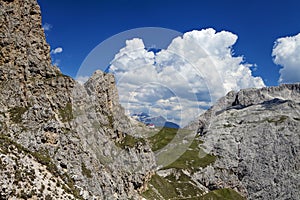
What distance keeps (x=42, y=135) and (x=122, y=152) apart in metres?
59.6

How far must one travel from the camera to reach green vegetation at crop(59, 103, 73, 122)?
79.2 m

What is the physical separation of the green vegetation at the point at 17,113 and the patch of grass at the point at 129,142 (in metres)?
55.5

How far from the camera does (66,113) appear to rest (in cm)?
8212

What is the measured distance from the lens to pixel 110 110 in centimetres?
13575

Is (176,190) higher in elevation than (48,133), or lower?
higher

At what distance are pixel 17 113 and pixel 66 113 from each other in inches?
711

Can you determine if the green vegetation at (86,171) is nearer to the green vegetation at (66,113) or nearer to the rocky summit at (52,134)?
the rocky summit at (52,134)

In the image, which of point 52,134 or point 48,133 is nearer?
point 48,133

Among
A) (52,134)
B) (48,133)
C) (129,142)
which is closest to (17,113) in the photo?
(48,133)

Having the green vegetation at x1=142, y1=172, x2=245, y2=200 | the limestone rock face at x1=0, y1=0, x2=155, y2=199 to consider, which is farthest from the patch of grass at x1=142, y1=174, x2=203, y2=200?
the limestone rock face at x1=0, y1=0, x2=155, y2=199

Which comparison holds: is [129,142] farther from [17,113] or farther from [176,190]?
[17,113]

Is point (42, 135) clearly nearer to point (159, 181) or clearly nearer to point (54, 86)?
point (54, 86)

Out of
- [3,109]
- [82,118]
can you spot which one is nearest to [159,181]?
[82,118]

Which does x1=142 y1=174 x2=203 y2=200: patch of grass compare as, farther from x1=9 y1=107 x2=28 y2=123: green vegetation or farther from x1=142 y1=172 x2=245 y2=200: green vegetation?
x1=9 y1=107 x2=28 y2=123: green vegetation
